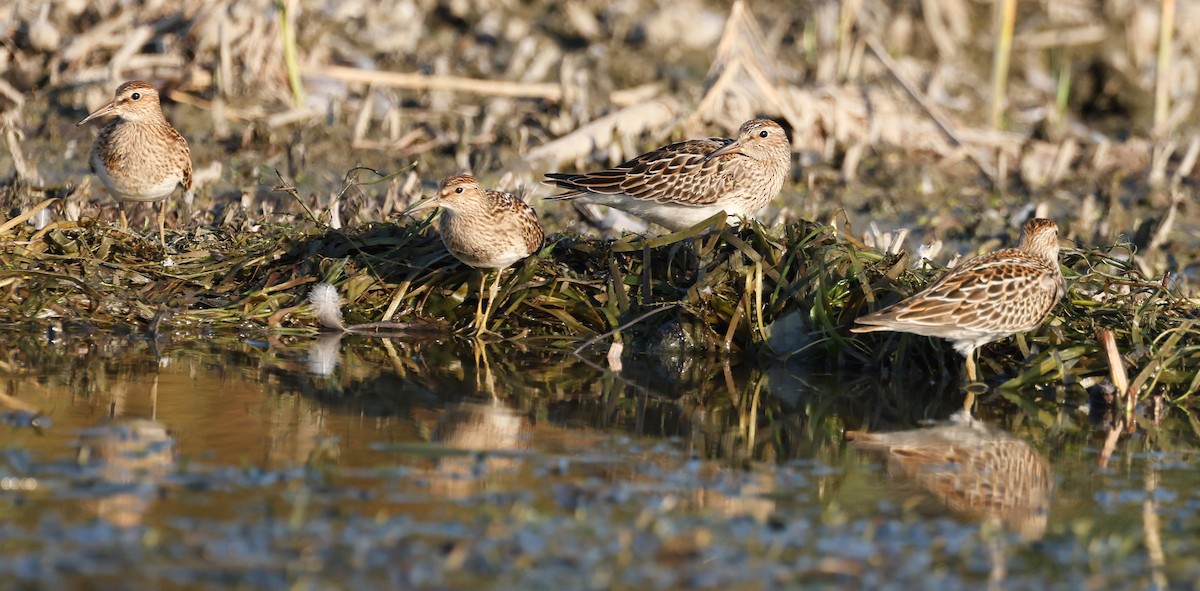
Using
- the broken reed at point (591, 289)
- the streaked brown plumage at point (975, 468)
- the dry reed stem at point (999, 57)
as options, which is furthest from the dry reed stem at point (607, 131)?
the streaked brown plumage at point (975, 468)

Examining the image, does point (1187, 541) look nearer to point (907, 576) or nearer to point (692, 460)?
point (907, 576)

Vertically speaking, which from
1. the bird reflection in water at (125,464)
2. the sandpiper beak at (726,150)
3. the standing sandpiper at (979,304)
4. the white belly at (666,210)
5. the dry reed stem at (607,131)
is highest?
the dry reed stem at (607,131)

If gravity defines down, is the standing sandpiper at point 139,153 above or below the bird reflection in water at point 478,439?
above

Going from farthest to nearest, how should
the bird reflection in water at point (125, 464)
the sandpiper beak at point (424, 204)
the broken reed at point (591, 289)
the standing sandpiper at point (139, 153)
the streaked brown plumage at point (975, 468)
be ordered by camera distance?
the standing sandpiper at point (139, 153), the broken reed at point (591, 289), the sandpiper beak at point (424, 204), the streaked brown plumage at point (975, 468), the bird reflection in water at point (125, 464)

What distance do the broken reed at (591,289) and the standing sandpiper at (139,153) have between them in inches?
13.4

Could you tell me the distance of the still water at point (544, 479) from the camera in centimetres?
495

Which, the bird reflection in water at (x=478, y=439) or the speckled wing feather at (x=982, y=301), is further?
the speckled wing feather at (x=982, y=301)

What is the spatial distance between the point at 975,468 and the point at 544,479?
186 centimetres

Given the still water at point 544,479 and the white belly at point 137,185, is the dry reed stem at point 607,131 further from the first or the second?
the still water at point 544,479

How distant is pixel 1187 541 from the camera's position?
5477mm

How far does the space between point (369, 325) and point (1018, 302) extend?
3.63m

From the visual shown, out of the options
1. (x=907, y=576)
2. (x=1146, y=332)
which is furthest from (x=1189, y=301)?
(x=907, y=576)

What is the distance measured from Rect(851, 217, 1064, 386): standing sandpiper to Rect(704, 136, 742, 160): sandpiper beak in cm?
176

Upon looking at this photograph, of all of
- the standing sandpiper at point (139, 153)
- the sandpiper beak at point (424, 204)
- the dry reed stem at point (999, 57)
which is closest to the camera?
the sandpiper beak at point (424, 204)
